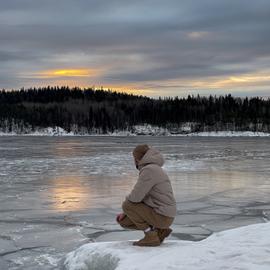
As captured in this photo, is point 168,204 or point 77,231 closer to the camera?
point 168,204

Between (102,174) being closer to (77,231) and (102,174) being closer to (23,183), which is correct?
(23,183)

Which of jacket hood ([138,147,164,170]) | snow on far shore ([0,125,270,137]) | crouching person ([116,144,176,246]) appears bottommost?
snow on far shore ([0,125,270,137])

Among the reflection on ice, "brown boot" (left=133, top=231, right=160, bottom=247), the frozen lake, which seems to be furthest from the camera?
the reflection on ice

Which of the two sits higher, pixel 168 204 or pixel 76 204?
pixel 168 204

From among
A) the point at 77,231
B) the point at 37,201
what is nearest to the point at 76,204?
the point at 37,201

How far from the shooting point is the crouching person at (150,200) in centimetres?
573

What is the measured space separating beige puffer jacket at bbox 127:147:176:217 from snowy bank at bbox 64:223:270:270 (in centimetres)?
46

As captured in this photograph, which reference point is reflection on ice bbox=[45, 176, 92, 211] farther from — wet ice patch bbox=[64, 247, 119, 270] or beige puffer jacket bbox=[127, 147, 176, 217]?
beige puffer jacket bbox=[127, 147, 176, 217]

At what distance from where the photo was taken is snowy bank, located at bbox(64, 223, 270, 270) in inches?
188

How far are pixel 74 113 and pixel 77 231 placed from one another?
163733 mm

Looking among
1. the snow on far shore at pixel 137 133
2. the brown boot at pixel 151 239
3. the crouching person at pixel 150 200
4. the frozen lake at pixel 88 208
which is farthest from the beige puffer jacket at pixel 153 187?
the snow on far shore at pixel 137 133

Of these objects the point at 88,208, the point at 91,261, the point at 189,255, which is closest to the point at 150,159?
the point at 189,255

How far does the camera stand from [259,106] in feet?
566

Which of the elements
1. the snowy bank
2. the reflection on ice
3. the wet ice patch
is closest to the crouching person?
the snowy bank
